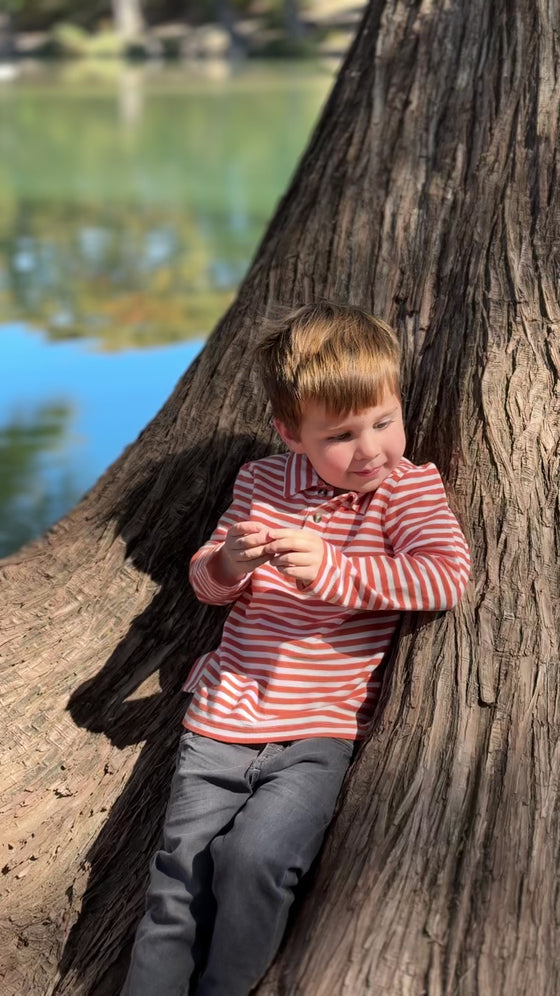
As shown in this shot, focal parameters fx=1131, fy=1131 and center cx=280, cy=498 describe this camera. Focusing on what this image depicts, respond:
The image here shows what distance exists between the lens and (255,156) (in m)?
18.3

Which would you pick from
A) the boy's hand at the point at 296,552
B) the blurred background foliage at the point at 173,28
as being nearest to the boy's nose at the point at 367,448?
the boy's hand at the point at 296,552

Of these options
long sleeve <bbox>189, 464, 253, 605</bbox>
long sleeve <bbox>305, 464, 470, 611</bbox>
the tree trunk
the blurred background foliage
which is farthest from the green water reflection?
the blurred background foliage

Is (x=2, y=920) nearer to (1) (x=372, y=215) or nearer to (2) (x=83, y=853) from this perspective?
(2) (x=83, y=853)

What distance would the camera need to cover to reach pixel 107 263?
36.1ft

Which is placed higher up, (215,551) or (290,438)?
(290,438)

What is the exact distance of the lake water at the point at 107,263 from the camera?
680cm

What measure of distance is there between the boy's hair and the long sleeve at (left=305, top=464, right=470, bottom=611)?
279 mm

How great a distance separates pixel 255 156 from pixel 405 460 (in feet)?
55.4

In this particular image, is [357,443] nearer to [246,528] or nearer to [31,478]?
[246,528]

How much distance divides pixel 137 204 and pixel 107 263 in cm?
370

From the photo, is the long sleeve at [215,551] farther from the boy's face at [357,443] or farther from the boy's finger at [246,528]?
the boy's face at [357,443]

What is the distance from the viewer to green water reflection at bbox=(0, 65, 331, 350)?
965 centimetres

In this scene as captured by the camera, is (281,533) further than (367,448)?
No

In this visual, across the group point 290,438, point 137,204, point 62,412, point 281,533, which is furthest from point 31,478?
point 137,204
